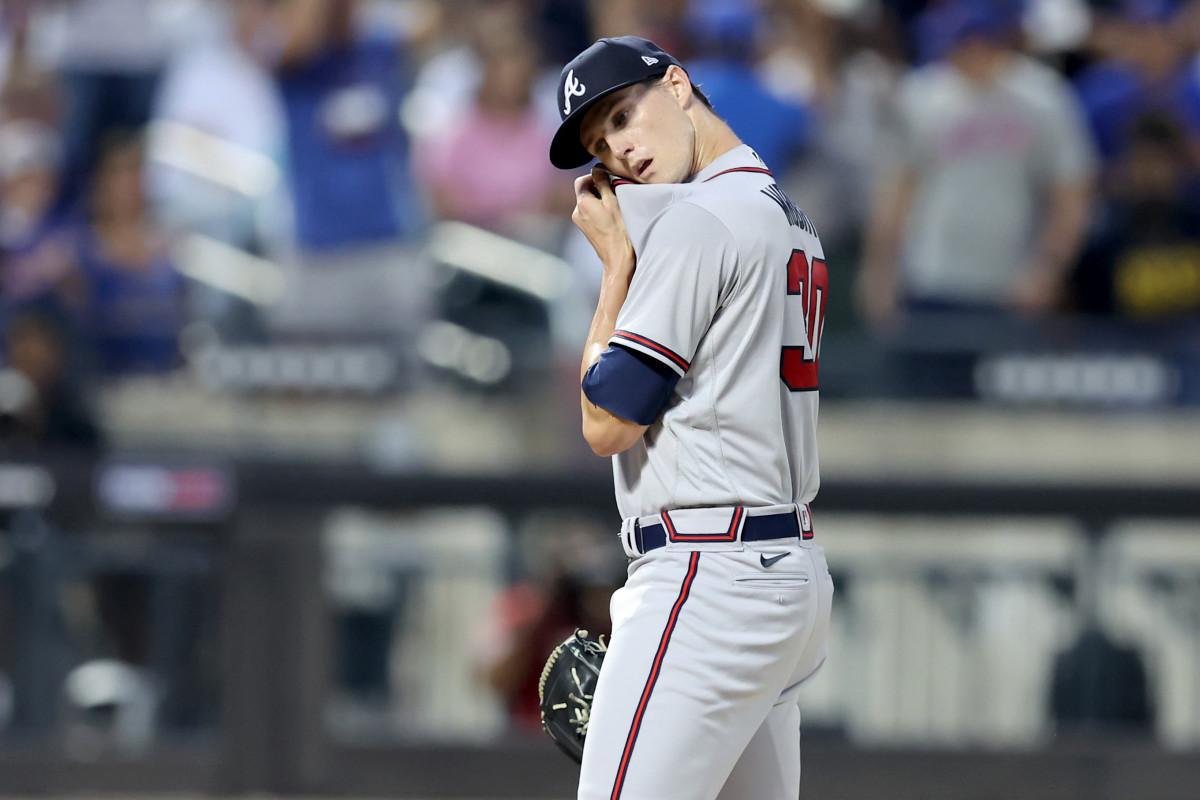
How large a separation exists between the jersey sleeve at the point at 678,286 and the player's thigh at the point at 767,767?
621mm

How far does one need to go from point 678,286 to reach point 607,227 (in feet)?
0.68

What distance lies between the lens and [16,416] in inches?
246

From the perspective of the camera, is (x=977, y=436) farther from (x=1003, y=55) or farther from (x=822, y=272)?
(x=822, y=272)

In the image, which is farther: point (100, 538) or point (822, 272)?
point (100, 538)

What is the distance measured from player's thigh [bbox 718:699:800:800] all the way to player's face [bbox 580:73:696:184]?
2.94 feet

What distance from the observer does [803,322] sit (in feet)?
8.07

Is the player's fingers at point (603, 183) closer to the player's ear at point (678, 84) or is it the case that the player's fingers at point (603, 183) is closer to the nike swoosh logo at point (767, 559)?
the player's ear at point (678, 84)

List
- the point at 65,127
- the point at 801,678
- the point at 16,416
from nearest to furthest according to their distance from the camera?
the point at 801,678, the point at 16,416, the point at 65,127

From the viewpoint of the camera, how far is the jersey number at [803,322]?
2.44 meters

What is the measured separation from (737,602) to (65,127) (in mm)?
5961

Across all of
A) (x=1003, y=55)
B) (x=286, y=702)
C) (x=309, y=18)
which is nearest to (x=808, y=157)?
(x=1003, y=55)

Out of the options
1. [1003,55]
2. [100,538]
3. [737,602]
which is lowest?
[100,538]

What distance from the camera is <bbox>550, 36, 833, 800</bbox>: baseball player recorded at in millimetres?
2301

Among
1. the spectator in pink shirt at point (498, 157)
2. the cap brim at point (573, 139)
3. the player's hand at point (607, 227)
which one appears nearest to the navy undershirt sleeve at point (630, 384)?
the player's hand at point (607, 227)
